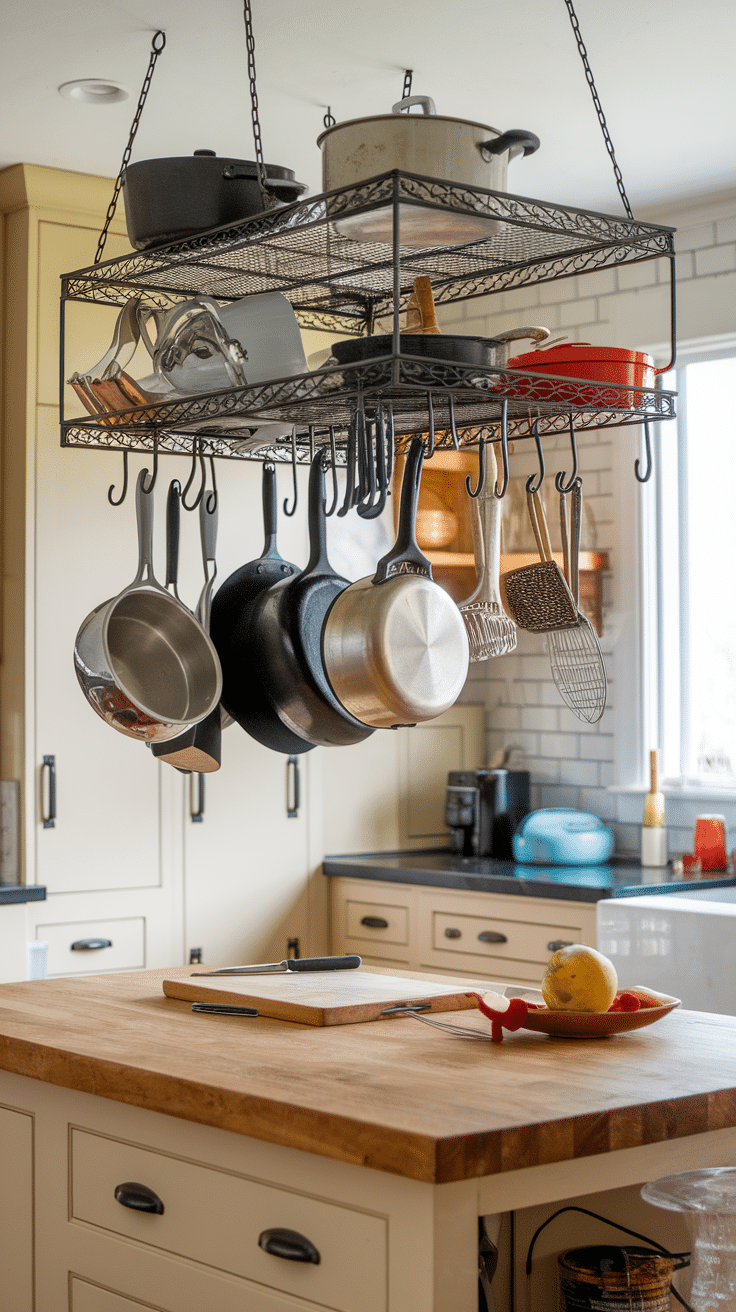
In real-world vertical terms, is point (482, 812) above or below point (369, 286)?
below

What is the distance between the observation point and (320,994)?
241 cm

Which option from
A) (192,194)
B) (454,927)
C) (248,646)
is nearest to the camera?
(192,194)

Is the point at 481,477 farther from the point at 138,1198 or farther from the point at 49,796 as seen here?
the point at 49,796

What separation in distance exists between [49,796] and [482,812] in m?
1.39

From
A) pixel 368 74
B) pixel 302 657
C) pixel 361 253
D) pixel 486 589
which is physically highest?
pixel 368 74

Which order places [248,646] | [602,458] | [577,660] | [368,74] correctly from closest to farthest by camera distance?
[248,646], [577,660], [368,74], [602,458]

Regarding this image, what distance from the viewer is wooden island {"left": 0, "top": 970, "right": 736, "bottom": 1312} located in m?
1.59

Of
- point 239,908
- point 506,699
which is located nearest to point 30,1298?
point 239,908

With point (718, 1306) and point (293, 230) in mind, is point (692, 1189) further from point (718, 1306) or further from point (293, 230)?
point (293, 230)

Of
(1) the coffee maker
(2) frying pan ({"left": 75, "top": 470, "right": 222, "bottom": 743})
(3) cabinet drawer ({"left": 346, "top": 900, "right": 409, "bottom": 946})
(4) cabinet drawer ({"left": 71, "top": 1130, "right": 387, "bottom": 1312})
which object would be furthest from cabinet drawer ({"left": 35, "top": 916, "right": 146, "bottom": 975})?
(4) cabinet drawer ({"left": 71, "top": 1130, "right": 387, "bottom": 1312})

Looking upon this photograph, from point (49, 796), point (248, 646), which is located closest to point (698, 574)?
point (49, 796)

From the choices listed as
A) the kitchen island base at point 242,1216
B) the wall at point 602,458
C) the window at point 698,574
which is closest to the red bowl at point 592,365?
the kitchen island base at point 242,1216

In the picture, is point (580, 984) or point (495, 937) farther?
point (495, 937)

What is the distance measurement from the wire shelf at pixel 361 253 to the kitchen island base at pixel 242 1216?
1152mm
